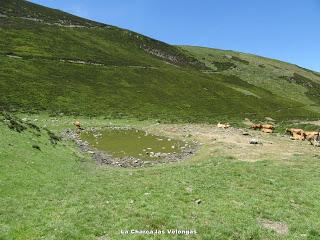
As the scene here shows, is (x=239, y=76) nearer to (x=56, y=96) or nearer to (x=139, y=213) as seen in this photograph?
(x=56, y=96)

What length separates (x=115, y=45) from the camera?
144125mm

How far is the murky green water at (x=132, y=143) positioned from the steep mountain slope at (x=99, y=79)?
61.9 feet

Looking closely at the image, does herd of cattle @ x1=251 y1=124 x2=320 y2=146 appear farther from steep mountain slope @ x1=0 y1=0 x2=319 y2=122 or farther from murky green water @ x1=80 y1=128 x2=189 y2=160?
murky green water @ x1=80 y1=128 x2=189 y2=160

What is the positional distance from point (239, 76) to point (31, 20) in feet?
262

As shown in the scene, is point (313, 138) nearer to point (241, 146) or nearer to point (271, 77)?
point (241, 146)

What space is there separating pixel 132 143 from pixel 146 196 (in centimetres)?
2497

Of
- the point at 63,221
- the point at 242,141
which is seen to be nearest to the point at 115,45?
the point at 242,141

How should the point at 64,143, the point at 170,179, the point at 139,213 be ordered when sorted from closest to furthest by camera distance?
the point at 139,213
the point at 170,179
the point at 64,143

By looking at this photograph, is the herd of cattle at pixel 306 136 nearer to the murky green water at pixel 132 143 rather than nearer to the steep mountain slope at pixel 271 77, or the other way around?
the murky green water at pixel 132 143

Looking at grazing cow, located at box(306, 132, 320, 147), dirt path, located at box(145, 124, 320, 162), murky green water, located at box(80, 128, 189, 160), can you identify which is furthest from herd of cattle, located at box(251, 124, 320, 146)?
murky green water, located at box(80, 128, 189, 160)

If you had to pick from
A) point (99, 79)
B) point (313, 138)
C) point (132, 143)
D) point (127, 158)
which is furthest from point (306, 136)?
point (99, 79)

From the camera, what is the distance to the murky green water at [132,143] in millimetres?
46062

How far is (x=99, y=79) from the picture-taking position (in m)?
100

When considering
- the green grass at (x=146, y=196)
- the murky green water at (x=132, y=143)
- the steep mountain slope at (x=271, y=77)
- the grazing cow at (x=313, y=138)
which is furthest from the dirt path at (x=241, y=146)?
the steep mountain slope at (x=271, y=77)
